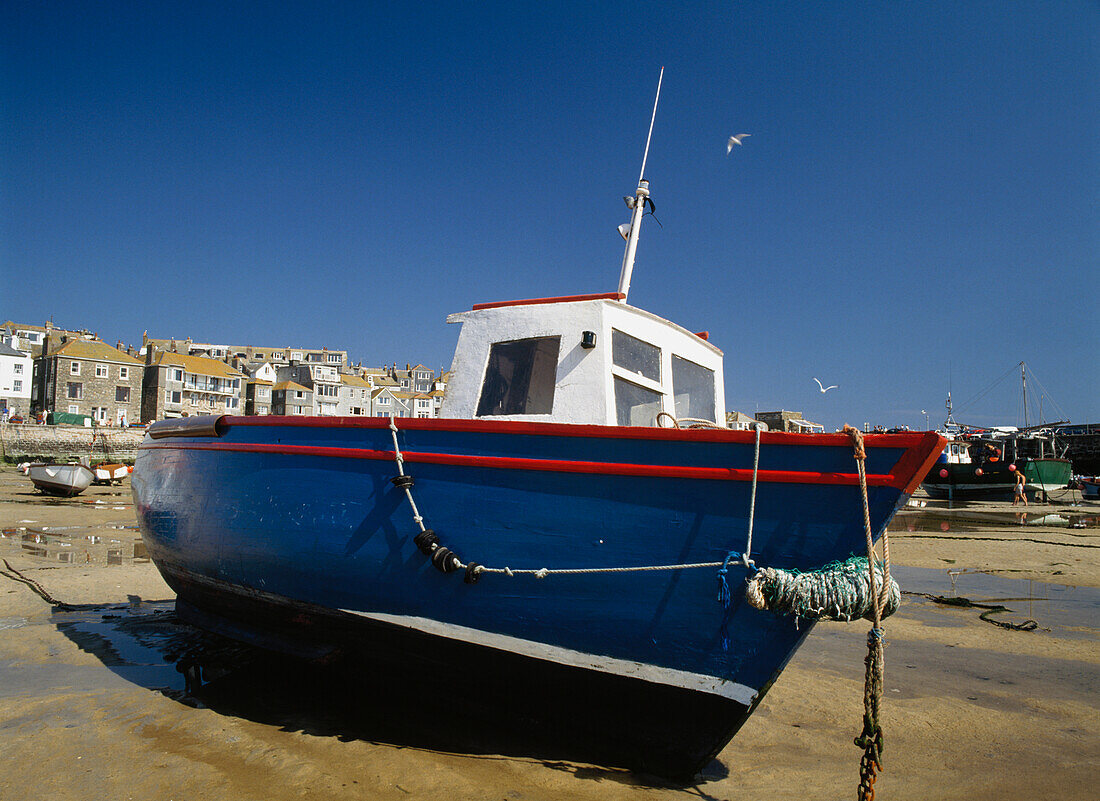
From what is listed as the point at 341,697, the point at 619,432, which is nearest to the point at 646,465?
the point at 619,432

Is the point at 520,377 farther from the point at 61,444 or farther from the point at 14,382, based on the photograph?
the point at 14,382

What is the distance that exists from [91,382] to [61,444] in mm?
14610

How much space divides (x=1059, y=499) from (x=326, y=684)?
3773cm

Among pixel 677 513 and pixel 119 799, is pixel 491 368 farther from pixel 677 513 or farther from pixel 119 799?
pixel 119 799

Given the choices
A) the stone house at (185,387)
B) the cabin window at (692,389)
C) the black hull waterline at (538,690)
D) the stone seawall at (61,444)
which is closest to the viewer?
the black hull waterline at (538,690)

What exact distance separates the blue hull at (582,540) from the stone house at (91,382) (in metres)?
56.4

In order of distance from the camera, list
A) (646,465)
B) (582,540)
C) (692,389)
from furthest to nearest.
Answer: (692,389) < (582,540) < (646,465)

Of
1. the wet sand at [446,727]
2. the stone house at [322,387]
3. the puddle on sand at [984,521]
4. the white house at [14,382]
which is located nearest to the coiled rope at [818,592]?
the wet sand at [446,727]

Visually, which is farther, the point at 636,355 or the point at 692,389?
the point at 692,389

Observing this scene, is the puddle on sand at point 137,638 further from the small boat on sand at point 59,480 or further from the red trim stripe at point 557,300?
the small boat on sand at point 59,480

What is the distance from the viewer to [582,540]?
11.7 ft

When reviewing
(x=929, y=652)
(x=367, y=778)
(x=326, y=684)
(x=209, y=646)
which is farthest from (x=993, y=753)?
(x=209, y=646)

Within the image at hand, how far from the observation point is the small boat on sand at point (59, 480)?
780 inches

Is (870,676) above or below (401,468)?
below
